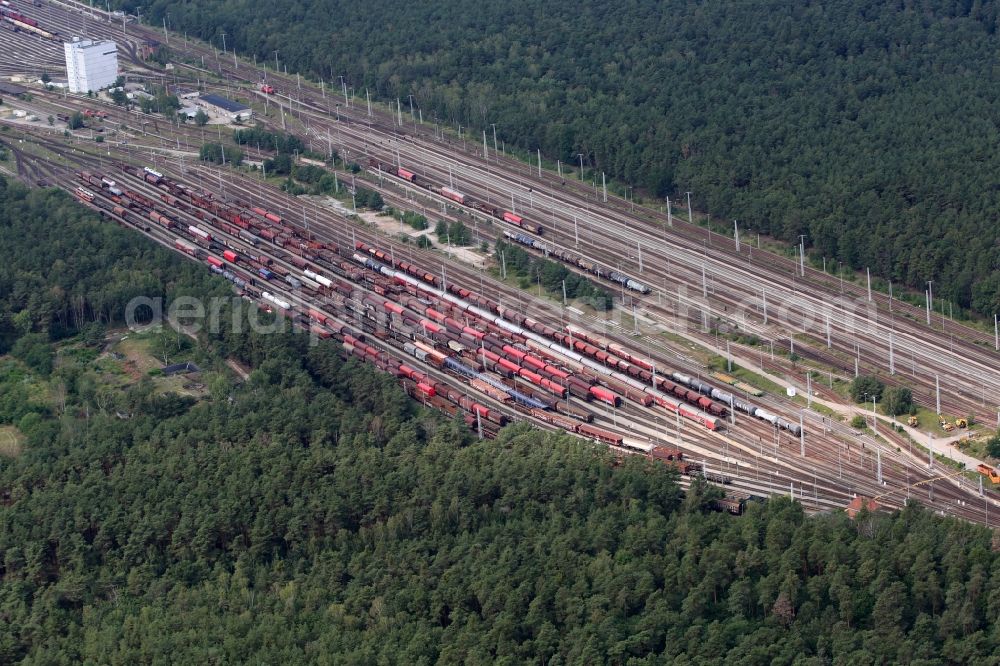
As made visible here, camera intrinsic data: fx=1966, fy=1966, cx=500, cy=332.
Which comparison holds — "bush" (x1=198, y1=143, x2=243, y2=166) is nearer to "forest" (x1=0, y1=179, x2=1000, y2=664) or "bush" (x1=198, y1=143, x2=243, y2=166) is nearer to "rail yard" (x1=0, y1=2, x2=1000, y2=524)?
"rail yard" (x1=0, y1=2, x2=1000, y2=524)

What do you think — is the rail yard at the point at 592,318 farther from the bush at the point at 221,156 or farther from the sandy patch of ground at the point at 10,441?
the sandy patch of ground at the point at 10,441

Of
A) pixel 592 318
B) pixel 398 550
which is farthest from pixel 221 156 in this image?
pixel 398 550

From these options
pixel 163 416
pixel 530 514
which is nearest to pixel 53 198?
pixel 163 416

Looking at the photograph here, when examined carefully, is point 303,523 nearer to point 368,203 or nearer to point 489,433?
point 489,433

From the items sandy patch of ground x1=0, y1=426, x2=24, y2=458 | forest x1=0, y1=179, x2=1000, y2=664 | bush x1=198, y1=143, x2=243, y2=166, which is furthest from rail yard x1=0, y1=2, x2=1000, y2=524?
sandy patch of ground x1=0, y1=426, x2=24, y2=458

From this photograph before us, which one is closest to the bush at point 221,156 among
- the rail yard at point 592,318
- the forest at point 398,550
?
the rail yard at point 592,318

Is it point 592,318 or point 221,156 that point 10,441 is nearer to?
point 592,318
